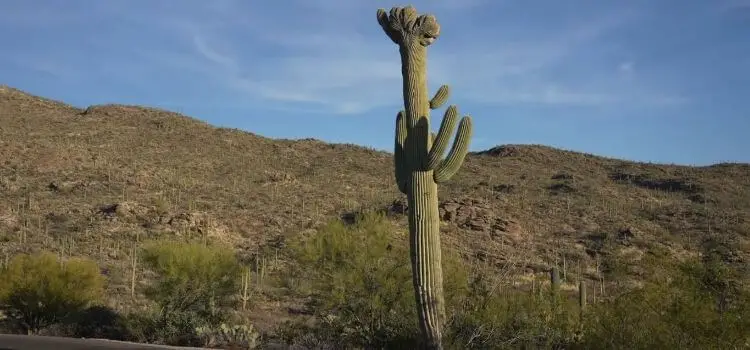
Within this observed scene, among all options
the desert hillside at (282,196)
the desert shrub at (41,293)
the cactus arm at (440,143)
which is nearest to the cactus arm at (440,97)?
the cactus arm at (440,143)

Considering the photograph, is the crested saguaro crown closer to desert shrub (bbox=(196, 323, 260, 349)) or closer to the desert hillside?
desert shrub (bbox=(196, 323, 260, 349))

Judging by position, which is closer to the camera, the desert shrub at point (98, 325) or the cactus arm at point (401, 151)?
the cactus arm at point (401, 151)

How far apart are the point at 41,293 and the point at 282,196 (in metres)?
25.1

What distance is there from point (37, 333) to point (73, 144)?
31896mm

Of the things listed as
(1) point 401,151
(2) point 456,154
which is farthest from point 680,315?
(1) point 401,151

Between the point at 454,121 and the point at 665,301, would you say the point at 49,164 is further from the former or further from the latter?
the point at 665,301

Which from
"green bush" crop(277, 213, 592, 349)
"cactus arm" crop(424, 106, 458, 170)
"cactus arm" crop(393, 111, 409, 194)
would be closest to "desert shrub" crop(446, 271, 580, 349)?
"green bush" crop(277, 213, 592, 349)

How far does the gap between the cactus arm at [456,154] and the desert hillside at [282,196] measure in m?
9.96

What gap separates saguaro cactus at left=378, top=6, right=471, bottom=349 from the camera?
1255 cm

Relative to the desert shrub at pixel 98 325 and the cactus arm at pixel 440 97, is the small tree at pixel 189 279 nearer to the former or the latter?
the desert shrub at pixel 98 325

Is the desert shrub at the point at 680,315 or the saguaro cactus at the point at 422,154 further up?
the saguaro cactus at the point at 422,154

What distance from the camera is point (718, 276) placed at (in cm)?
1095

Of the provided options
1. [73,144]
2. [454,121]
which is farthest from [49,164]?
[454,121]

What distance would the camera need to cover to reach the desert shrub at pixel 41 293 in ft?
60.0
